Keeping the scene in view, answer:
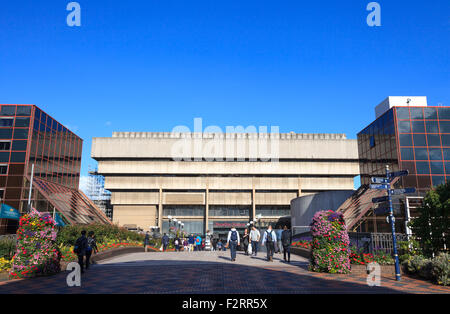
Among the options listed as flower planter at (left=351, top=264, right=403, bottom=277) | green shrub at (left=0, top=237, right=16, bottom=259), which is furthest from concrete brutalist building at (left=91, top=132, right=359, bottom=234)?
flower planter at (left=351, top=264, right=403, bottom=277)

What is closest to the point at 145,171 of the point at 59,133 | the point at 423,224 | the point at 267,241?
the point at 59,133

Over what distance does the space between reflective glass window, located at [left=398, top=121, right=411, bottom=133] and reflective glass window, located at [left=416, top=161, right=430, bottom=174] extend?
9.85 ft

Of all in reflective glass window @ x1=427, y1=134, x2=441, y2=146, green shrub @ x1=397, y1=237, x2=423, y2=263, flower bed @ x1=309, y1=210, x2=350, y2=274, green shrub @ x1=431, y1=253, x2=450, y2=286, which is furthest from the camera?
reflective glass window @ x1=427, y1=134, x2=441, y2=146

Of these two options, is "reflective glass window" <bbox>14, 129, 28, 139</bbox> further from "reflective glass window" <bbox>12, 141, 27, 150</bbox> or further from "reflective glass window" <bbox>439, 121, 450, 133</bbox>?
"reflective glass window" <bbox>439, 121, 450, 133</bbox>

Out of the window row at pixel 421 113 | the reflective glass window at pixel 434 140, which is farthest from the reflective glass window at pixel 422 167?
the window row at pixel 421 113

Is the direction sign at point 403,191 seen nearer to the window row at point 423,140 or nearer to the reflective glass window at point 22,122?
the window row at point 423,140

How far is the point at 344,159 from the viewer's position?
62594 mm

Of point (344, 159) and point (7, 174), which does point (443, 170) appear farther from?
point (7, 174)

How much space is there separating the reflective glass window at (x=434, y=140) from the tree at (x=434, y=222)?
62.0 ft

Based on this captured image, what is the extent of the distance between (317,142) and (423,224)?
49.9 m

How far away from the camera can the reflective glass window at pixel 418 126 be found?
101ft

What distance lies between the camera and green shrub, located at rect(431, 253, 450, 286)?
995cm

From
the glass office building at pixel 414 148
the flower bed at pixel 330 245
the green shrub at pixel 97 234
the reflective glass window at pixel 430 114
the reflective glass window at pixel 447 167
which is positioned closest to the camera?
the flower bed at pixel 330 245

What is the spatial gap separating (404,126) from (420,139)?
5.70 ft
